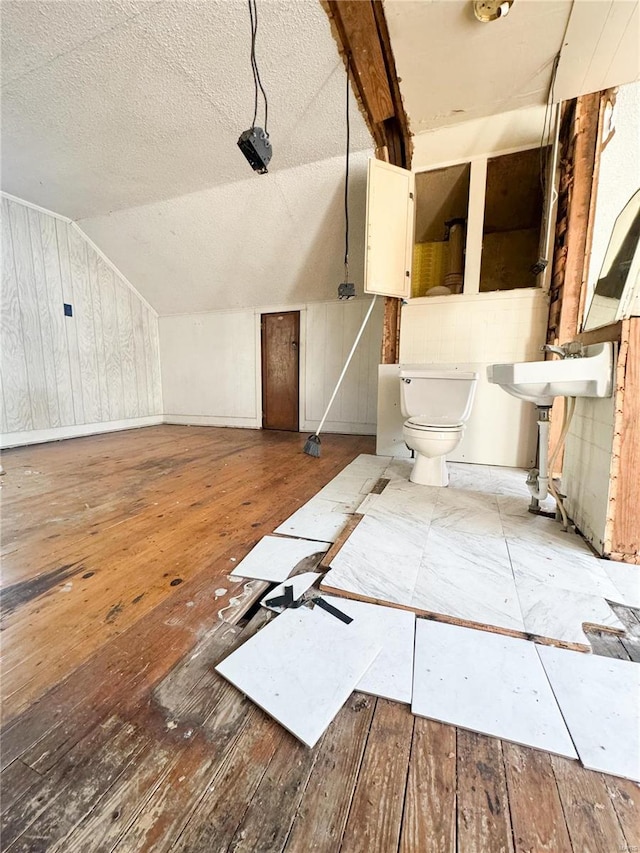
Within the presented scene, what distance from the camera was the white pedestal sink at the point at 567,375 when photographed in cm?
128

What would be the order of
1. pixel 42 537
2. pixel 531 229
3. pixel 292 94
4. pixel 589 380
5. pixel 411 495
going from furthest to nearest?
pixel 531 229 → pixel 292 94 → pixel 411 495 → pixel 42 537 → pixel 589 380

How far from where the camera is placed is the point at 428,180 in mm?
2707

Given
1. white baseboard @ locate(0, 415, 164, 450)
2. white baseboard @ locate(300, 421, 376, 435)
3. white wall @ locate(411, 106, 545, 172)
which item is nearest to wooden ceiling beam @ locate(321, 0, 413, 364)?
white wall @ locate(411, 106, 545, 172)

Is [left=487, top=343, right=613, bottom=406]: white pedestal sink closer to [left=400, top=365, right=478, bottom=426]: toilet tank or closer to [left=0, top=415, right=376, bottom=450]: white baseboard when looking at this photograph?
[left=400, top=365, right=478, bottom=426]: toilet tank

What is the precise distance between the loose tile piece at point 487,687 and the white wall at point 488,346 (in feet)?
6.11

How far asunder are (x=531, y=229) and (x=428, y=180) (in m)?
1.20

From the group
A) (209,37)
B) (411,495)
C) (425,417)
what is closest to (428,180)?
(209,37)

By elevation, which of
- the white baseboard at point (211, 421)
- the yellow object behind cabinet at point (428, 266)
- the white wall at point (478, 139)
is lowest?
the white baseboard at point (211, 421)

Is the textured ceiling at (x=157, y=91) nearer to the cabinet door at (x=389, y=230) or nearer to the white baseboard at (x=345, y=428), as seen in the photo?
the cabinet door at (x=389, y=230)

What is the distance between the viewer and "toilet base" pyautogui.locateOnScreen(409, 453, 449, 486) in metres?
2.12

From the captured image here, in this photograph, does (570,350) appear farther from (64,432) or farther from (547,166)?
(64,432)

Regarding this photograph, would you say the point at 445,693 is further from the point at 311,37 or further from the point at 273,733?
the point at 311,37

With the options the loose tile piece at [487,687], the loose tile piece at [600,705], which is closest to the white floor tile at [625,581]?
the loose tile piece at [600,705]

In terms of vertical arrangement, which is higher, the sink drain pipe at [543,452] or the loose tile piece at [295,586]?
the sink drain pipe at [543,452]
